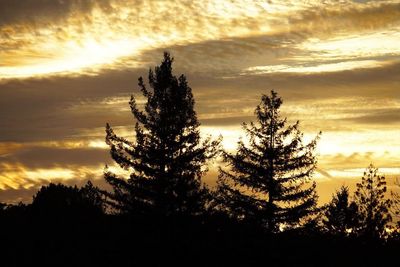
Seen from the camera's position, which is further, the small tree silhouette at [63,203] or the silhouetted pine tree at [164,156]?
the silhouetted pine tree at [164,156]

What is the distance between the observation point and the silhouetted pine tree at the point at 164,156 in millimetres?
29469

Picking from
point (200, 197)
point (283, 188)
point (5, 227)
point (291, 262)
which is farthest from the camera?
point (283, 188)

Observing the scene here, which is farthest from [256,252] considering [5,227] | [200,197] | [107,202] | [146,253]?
[107,202]

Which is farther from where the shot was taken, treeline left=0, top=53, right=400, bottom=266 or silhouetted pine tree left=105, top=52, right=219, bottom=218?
silhouetted pine tree left=105, top=52, right=219, bottom=218

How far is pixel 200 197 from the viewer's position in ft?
97.8

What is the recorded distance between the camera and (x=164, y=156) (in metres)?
30.0

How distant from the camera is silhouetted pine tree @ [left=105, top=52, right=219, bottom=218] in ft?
96.7

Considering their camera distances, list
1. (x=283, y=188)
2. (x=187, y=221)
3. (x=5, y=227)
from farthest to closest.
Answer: (x=283, y=188) → (x=187, y=221) → (x=5, y=227)

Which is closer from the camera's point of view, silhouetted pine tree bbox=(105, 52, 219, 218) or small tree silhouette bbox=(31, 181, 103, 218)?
small tree silhouette bbox=(31, 181, 103, 218)

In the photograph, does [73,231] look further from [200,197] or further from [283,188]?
[283,188]

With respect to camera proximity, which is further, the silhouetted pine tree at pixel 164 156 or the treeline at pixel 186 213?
the silhouetted pine tree at pixel 164 156

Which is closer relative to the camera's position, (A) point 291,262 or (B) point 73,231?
(A) point 291,262

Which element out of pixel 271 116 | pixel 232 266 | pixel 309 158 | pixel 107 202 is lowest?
pixel 232 266

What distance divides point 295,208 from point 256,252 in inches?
711
